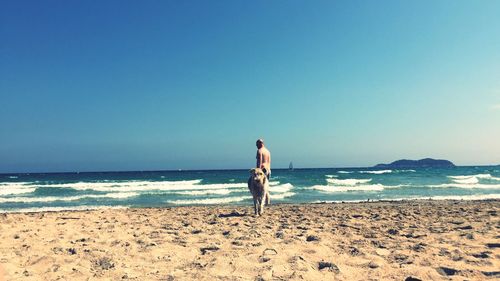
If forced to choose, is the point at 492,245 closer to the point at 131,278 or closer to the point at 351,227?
the point at 351,227

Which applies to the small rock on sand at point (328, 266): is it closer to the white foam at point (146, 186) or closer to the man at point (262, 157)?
the man at point (262, 157)

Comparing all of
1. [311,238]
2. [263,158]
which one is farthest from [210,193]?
[311,238]

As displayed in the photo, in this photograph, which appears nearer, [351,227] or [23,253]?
[23,253]

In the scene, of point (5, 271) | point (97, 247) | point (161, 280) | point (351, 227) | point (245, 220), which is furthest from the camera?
point (245, 220)

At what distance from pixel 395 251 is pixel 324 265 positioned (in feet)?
4.03

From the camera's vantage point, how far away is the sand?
4.25 metres

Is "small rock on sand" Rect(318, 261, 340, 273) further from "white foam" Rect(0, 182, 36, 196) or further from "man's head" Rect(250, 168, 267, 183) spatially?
"white foam" Rect(0, 182, 36, 196)

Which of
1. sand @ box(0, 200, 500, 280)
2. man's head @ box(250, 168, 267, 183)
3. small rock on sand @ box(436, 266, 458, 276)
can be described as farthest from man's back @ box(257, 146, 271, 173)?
small rock on sand @ box(436, 266, 458, 276)

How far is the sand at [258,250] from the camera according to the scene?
425 centimetres

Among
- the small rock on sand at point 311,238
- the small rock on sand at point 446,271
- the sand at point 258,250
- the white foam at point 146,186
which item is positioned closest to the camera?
the small rock on sand at point 446,271

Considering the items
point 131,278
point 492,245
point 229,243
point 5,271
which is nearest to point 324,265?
point 229,243

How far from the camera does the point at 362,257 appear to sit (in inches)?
189

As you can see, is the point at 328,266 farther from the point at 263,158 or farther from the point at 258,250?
the point at 263,158

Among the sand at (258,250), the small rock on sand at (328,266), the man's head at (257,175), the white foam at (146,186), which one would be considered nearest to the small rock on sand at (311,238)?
the sand at (258,250)
